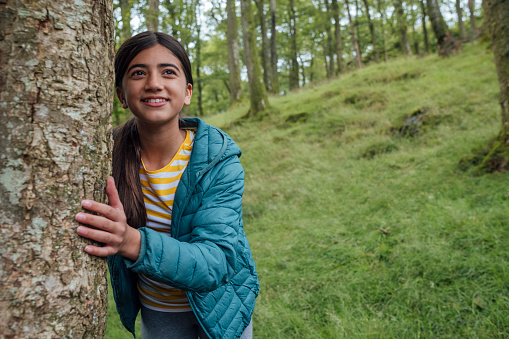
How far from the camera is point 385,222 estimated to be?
4199mm

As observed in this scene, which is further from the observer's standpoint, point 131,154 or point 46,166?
point 131,154

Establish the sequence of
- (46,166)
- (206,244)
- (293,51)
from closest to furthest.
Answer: (46,166)
(206,244)
(293,51)

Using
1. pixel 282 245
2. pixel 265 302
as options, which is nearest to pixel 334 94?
pixel 282 245

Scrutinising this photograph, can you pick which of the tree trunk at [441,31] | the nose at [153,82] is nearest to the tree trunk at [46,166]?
the nose at [153,82]

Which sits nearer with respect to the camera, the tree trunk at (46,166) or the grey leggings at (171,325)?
the tree trunk at (46,166)

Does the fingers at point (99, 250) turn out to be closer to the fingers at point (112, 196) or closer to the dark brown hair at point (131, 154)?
the fingers at point (112, 196)

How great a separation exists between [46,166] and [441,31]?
1399 centimetres

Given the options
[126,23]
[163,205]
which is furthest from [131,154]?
[126,23]

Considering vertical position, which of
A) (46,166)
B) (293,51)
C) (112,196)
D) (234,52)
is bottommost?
(112,196)

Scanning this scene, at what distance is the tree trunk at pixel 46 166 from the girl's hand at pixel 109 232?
0.03m

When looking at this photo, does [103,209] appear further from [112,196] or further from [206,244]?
[206,244]

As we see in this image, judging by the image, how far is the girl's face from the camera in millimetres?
1468

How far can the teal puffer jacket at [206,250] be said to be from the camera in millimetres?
1142

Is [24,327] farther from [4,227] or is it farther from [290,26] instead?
[290,26]
